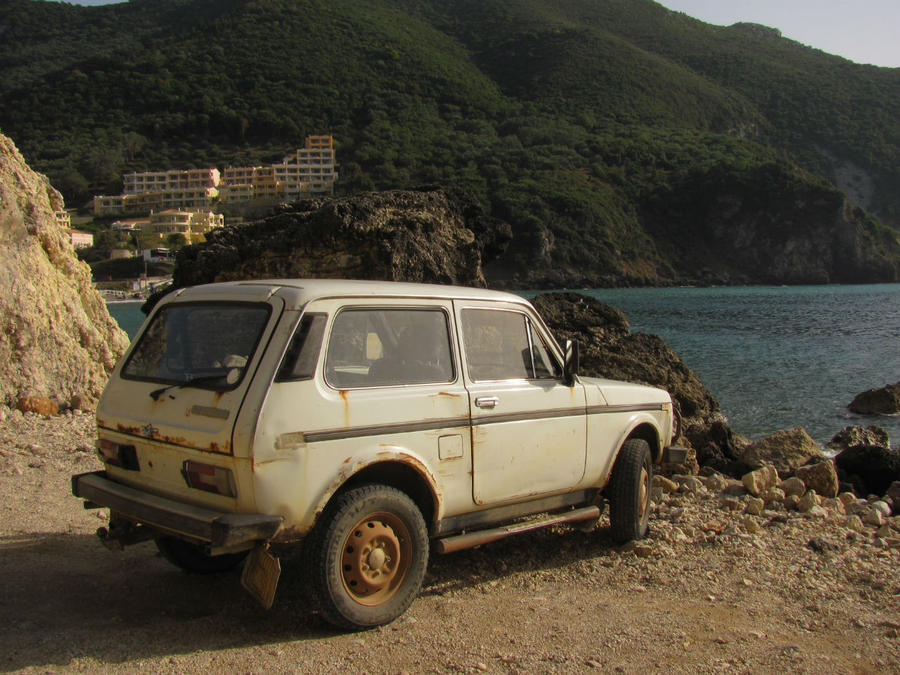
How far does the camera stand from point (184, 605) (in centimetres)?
498

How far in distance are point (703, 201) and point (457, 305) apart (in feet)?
403

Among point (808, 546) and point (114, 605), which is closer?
point (114, 605)

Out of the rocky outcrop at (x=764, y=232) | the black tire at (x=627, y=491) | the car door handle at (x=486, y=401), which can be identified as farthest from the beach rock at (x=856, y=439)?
the rocky outcrop at (x=764, y=232)

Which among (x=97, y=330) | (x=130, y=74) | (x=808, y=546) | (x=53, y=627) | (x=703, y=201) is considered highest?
(x=130, y=74)

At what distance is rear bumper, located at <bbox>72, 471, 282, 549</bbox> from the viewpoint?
3.92 m

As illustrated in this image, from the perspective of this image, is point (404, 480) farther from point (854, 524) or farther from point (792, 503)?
point (792, 503)

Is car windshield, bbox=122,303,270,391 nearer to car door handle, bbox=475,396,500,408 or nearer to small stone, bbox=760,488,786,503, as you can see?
A: car door handle, bbox=475,396,500,408

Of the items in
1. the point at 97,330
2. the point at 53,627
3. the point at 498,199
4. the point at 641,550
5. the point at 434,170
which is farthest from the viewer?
the point at 434,170

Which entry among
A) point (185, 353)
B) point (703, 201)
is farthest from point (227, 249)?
point (703, 201)

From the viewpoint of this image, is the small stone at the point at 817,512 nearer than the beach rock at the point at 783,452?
Yes

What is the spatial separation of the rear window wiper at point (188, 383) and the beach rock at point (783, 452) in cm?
895

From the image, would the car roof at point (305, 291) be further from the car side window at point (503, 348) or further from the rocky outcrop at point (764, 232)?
the rocky outcrop at point (764, 232)

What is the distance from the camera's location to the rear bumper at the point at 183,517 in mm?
3920

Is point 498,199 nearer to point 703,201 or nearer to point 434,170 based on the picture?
point 434,170
